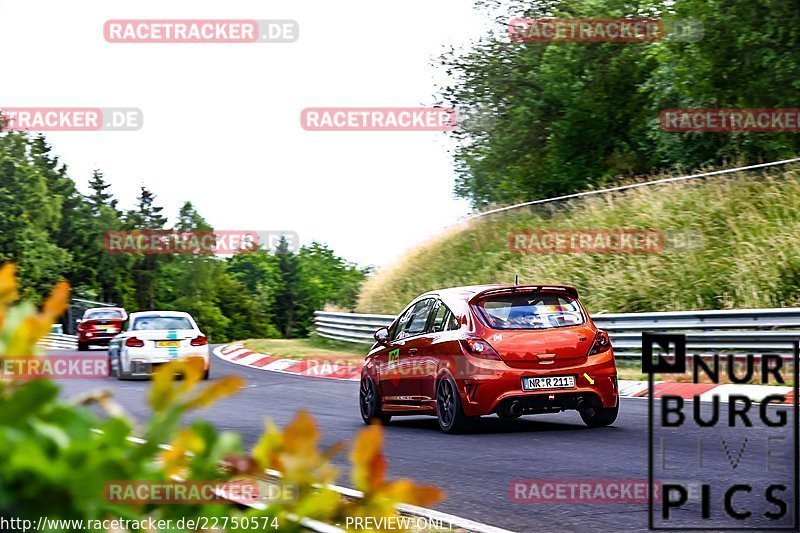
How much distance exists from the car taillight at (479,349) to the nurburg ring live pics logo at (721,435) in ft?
9.35

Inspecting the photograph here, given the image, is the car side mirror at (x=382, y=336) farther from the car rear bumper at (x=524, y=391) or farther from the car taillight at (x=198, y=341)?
the car taillight at (x=198, y=341)

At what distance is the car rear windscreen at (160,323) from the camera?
2364cm

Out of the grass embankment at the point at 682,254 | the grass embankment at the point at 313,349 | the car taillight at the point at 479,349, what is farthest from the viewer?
the grass embankment at the point at 313,349

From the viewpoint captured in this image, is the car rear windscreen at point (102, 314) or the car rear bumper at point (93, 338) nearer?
the car rear bumper at point (93, 338)

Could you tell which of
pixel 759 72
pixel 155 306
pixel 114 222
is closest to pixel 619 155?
pixel 759 72

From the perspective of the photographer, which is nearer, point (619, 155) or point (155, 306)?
point (619, 155)

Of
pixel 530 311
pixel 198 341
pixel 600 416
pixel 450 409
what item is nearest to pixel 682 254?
pixel 198 341

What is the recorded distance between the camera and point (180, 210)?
148 meters

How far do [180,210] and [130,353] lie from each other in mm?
126510

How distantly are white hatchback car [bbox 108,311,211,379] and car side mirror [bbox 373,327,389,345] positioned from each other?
963cm

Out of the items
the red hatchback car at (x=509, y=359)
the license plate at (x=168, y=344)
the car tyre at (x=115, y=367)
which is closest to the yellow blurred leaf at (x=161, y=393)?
the red hatchback car at (x=509, y=359)

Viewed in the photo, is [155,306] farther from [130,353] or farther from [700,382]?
[700,382]

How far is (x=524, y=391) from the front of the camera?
11.9 m

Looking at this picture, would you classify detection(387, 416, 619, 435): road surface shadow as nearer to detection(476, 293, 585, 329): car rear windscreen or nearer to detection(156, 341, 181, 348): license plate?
detection(476, 293, 585, 329): car rear windscreen
